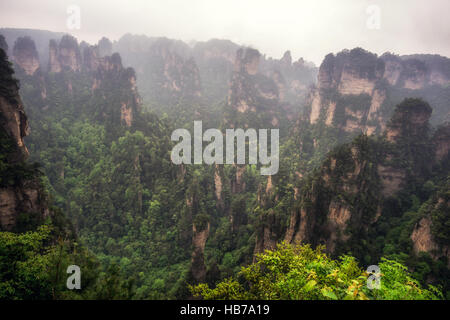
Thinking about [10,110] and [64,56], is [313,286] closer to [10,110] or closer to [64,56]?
[10,110]

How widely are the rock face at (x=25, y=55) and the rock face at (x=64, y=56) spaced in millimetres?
9123

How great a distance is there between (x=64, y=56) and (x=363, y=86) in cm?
11829

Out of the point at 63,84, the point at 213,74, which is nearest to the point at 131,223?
the point at 63,84

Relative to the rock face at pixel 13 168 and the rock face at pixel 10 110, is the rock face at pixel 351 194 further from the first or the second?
the rock face at pixel 10 110

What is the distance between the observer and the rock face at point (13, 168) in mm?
22875

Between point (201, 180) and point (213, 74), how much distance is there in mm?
128052

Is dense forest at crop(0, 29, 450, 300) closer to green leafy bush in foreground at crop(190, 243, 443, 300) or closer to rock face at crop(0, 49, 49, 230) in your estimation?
green leafy bush in foreground at crop(190, 243, 443, 300)

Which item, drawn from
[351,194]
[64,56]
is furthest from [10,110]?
[64,56]

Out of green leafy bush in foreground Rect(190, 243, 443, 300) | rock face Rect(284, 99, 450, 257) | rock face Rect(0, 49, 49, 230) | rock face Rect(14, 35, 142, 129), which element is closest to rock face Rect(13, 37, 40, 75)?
rock face Rect(14, 35, 142, 129)

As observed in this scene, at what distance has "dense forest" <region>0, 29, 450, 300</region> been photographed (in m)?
14.0

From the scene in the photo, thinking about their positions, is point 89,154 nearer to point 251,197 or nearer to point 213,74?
point 251,197

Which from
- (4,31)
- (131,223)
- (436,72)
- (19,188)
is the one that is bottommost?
(131,223)
